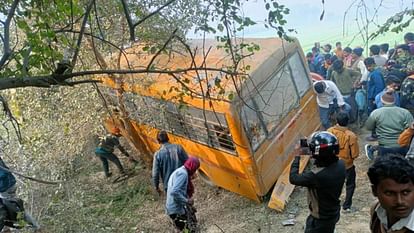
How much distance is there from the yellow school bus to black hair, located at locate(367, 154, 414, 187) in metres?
4.04

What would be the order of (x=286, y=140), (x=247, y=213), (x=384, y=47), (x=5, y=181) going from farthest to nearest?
(x=384, y=47), (x=286, y=140), (x=247, y=213), (x=5, y=181)

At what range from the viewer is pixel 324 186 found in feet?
13.3

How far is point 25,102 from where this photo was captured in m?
8.68

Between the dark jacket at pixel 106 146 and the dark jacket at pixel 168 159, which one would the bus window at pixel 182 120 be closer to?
the dark jacket at pixel 168 159

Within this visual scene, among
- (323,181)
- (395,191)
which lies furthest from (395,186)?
(323,181)

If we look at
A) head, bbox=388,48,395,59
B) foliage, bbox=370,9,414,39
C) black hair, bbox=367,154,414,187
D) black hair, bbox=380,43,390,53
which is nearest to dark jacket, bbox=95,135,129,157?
head, bbox=388,48,395,59

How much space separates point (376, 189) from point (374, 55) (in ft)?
25.4

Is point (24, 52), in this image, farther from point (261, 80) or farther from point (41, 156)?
point (41, 156)

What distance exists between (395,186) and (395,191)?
0.9 inches

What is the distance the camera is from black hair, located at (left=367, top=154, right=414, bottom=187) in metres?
2.16

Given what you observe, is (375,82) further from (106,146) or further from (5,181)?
(5,181)

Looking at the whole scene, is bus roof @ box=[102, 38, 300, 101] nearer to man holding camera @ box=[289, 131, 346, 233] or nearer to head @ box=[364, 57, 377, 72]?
head @ box=[364, 57, 377, 72]

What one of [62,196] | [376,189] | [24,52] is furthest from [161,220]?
[376,189]

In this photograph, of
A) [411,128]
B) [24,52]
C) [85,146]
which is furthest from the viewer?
[85,146]
